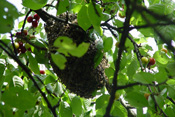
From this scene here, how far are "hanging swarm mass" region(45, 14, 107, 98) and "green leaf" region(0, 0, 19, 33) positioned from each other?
1.72 feet

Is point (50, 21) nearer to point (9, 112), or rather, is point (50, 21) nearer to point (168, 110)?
point (9, 112)

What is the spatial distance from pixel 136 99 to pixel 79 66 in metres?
0.41

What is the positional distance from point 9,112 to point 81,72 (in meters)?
0.48

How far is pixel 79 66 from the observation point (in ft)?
4.26

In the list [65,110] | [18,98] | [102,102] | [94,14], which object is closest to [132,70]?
[102,102]

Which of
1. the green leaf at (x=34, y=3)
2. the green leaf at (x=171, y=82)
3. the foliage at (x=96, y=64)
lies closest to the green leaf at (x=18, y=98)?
the foliage at (x=96, y=64)

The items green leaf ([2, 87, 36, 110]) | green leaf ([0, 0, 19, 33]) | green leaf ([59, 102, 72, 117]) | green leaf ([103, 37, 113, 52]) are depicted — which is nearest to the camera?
green leaf ([0, 0, 19, 33])

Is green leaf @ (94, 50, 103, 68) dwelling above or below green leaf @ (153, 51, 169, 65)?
above

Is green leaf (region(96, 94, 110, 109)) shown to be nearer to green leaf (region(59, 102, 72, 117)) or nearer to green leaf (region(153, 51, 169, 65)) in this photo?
green leaf (region(59, 102, 72, 117))

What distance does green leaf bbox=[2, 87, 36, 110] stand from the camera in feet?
3.20

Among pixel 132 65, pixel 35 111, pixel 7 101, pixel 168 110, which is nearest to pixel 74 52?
Answer: pixel 7 101

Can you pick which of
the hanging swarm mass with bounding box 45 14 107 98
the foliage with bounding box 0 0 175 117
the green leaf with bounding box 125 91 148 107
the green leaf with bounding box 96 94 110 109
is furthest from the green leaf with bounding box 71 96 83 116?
the green leaf with bounding box 125 91 148 107

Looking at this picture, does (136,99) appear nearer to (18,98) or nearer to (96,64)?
(96,64)


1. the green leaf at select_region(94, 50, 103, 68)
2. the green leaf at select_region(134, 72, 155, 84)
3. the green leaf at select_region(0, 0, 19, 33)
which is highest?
the green leaf at select_region(0, 0, 19, 33)
